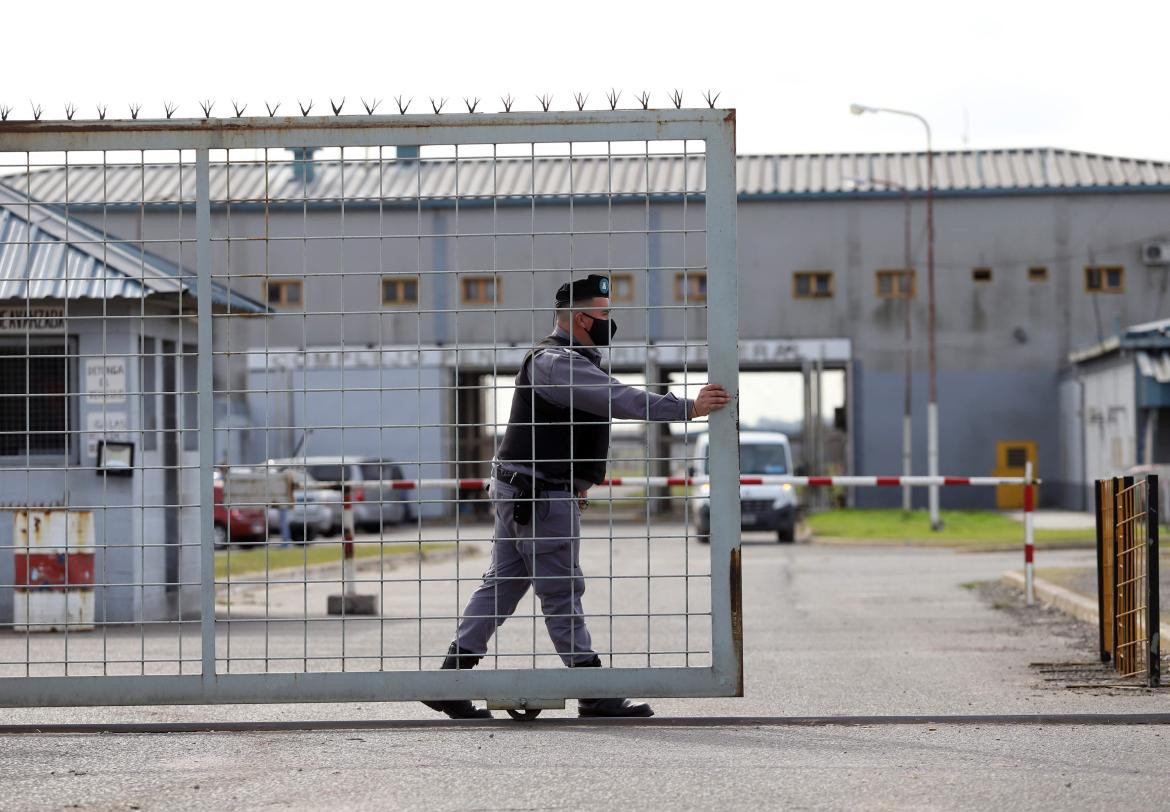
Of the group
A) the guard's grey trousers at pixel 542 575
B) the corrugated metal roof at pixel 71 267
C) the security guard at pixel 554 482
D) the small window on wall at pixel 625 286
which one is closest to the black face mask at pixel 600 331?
the security guard at pixel 554 482

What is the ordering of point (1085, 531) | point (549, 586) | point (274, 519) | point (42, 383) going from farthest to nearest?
point (274, 519) < point (1085, 531) < point (42, 383) < point (549, 586)

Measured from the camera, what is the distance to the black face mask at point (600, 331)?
7457mm

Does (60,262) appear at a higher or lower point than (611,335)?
higher

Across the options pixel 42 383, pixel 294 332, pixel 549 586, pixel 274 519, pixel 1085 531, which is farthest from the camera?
pixel 294 332

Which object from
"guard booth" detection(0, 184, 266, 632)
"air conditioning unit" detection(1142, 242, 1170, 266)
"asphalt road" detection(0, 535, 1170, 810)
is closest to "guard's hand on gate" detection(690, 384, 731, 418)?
"asphalt road" detection(0, 535, 1170, 810)

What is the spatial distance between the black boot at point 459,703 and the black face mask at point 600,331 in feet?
4.55


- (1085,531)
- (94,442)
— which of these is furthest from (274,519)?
(94,442)

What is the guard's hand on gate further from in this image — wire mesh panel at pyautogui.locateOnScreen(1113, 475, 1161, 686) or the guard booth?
the guard booth

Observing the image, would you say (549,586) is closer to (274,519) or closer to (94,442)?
(94,442)

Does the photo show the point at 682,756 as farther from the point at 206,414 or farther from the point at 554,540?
the point at 206,414

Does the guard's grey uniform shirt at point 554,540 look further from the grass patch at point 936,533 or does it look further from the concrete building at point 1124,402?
the concrete building at point 1124,402

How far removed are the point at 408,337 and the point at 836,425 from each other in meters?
11.9

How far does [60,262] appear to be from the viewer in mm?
13664

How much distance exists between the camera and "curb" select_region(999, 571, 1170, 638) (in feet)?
42.0
